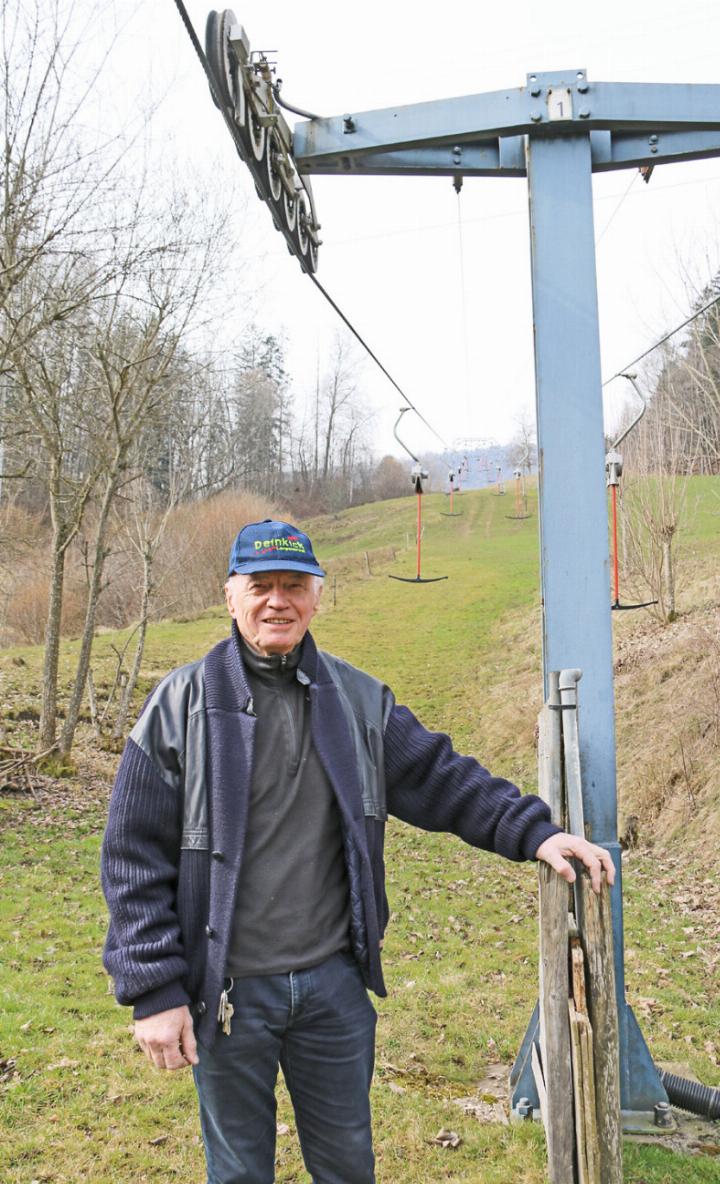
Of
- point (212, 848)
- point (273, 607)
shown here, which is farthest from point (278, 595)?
point (212, 848)

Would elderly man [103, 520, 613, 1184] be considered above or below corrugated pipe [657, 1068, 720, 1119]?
above

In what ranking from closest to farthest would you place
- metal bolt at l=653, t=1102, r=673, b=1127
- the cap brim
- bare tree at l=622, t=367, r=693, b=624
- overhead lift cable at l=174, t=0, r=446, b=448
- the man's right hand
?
the man's right hand → the cap brim → overhead lift cable at l=174, t=0, r=446, b=448 → metal bolt at l=653, t=1102, r=673, b=1127 → bare tree at l=622, t=367, r=693, b=624

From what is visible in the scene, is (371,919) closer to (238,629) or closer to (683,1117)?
(238,629)

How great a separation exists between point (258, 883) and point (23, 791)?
Result: 11.0 meters

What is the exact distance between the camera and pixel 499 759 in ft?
51.6

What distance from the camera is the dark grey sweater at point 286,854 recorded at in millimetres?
2242

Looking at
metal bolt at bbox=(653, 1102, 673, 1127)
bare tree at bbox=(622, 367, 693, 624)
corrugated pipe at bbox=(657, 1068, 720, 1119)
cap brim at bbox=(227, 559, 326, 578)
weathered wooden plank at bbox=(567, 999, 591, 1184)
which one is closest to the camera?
weathered wooden plank at bbox=(567, 999, 591, 1184)

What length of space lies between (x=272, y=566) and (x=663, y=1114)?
309 centimetres

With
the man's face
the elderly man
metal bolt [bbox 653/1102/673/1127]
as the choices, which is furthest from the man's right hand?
metal bolt [bbox 653/1102/673/1127]

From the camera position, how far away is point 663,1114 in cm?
383

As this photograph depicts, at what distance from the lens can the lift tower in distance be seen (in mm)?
3668

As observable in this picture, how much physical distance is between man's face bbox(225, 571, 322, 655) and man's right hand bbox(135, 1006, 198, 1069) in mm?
891

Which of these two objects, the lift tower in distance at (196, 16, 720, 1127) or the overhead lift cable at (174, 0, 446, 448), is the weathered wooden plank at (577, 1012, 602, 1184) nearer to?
the lift tower in distance at (196, 16, 720, 1127)

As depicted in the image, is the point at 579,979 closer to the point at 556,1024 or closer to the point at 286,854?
the point at 556,1024
